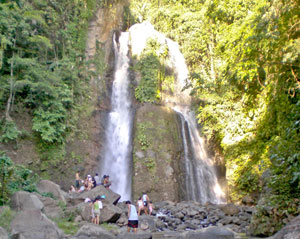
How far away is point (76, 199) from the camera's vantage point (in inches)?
489

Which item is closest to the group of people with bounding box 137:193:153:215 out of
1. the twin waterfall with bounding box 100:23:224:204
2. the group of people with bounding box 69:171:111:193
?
the group of people with bounding box 69:171:111:193

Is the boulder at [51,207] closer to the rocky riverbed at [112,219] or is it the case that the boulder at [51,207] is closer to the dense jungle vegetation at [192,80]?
the rocky riverbed at [112,219]

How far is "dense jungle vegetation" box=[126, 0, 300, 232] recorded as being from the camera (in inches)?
258

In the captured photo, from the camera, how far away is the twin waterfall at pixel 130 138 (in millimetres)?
17292

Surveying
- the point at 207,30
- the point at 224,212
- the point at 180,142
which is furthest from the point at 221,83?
the point at 224,212

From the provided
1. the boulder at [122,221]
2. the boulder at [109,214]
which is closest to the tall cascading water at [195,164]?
the boulder at [122,221]

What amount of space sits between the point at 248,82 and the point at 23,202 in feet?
39.3

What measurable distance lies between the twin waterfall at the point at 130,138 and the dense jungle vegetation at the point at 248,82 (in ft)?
4.17

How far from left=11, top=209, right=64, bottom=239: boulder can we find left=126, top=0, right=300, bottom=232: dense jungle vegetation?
5740 millimetres

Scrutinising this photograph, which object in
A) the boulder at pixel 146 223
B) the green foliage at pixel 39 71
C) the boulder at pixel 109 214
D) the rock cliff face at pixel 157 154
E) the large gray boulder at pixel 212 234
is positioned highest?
the green foliage at pixel 39 71

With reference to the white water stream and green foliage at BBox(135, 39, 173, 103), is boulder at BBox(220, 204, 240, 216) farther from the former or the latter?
green foliage at BBox(135, 39, 173, 103)

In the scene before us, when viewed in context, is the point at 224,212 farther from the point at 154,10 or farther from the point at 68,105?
the point at 154,10

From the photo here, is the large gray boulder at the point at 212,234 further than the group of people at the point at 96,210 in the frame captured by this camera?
No

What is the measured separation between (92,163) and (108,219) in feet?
23.9
